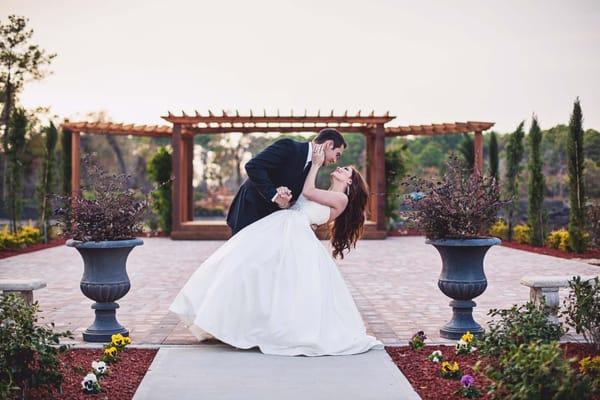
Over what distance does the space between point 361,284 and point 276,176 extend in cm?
447

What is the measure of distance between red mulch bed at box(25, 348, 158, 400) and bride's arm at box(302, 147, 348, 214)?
5.46 feet

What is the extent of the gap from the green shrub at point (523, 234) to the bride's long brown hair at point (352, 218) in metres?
12.1

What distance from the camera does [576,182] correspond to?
1450 cm

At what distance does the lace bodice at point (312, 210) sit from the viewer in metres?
5.56

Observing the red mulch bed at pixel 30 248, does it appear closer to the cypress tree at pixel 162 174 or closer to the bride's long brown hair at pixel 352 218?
the cypress tree at pixel 162 174

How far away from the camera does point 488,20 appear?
14.6 meters

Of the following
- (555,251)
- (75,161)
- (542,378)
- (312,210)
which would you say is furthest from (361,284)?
(75,161)

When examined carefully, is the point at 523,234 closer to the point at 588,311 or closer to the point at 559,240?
the point at 559,240

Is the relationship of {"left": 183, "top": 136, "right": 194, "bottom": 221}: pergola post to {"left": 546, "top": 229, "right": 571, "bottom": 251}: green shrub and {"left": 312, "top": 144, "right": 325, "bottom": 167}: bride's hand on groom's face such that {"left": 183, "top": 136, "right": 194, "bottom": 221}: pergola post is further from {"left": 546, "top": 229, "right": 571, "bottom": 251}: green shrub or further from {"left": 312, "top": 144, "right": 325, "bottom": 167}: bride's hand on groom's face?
{"left": 312, "top": 144, "right": 325, "bottom": 167}: bride's hand on groom's face

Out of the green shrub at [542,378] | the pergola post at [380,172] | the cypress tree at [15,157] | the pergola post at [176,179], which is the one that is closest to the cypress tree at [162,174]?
the pergola post at [176,179]

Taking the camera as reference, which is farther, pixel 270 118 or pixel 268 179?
pixel 270 118

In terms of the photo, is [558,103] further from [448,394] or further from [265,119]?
[448,394]

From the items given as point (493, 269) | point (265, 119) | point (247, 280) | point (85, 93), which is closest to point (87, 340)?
point (247, 280)

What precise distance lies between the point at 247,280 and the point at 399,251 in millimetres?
10311
